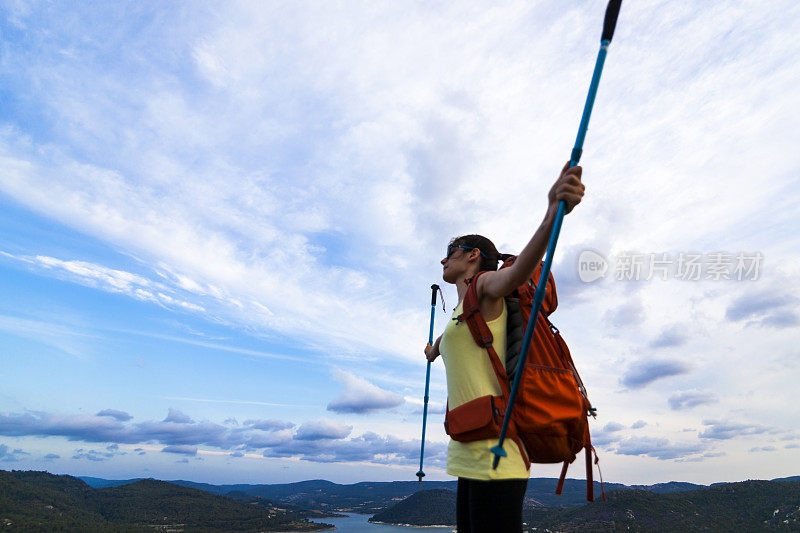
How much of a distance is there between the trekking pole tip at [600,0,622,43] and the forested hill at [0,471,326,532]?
596 feet

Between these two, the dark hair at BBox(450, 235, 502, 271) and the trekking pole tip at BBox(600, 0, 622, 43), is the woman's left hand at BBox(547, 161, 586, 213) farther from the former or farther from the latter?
the dark hair at BBox(450, 235, 502, 271)

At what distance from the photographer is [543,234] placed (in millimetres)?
2332

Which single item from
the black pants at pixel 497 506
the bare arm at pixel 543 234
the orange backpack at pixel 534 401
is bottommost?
the black pants at pixel 497 506

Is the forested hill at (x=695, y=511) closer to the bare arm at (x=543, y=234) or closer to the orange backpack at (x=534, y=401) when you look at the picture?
the orange backpack at (x=534, y=401)

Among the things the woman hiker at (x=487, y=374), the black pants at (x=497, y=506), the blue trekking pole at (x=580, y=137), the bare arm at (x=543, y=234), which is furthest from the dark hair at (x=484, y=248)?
the black pants at (x=497, y=506)

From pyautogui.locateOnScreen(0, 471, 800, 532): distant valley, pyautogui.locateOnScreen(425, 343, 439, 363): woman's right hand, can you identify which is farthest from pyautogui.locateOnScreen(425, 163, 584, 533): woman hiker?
pyautogui.locateOnScreen(0, 471, 800, 532): distant valley

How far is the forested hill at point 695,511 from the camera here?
118625mm

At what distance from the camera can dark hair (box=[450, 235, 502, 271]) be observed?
3572 millimetres

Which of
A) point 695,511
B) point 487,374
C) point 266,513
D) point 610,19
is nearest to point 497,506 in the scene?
point 487,374

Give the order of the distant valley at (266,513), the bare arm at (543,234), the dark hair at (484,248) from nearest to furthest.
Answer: the bare arm at (543,234) < the dark hair at (484,248) < the distant valley at (266,513)

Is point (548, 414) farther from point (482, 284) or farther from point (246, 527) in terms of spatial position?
point (246, 527)

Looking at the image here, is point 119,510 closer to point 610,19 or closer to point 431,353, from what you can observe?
point 431,353

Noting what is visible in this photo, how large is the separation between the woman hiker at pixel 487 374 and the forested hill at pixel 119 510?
590 ft

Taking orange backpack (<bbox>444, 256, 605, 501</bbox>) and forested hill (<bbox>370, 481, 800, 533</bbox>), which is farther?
forested hill (<bbox>370, 481, 800, 533</bbox>)
